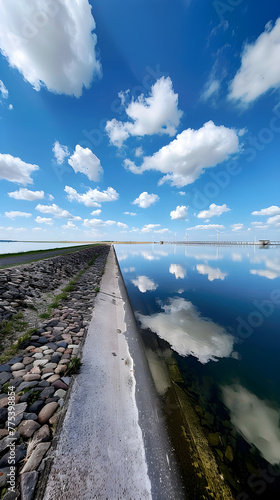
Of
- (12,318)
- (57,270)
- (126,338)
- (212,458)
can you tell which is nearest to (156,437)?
(212,458)

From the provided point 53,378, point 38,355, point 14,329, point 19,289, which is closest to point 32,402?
point 53,378

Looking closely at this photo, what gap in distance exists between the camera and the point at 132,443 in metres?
2.99

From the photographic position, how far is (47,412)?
9.96 ft

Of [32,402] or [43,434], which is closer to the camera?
[43,434]

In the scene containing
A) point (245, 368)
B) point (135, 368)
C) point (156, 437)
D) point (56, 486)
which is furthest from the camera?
point (245, 368)

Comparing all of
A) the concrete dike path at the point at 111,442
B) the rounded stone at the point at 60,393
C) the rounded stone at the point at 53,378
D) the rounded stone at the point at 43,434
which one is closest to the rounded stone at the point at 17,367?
the rounded stone at the point at 53,378

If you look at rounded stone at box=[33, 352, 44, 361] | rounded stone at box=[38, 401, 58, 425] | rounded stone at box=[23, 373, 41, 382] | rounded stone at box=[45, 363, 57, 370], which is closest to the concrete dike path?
rounded stone at box=[38, 401, 58, 425]

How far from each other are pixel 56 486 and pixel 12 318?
5.60m

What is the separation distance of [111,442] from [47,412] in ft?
4.02

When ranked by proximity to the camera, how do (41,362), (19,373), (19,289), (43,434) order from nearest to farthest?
1. (43,434)
2. (19,373)
3. (41,362)
4. (19,289)

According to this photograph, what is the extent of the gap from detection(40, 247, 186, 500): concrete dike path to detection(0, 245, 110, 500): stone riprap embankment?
196 mm

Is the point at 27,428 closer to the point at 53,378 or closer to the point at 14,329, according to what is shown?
the point at 53,378

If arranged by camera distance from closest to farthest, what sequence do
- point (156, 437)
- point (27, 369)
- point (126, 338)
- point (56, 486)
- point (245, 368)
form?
point (56, 486), point (156, 437), point (27, 369), point (245, 368), point (126, 338)

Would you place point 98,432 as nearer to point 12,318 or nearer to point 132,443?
point 132,443
